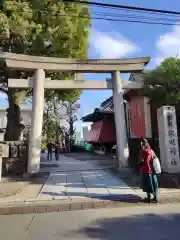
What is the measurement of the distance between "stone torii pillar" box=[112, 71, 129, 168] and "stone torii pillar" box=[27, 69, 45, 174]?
12.3ft

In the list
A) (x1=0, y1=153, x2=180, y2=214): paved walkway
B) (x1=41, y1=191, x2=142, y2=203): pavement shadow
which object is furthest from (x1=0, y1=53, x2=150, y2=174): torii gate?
(x1=41, y1=191, x2=142, y2=203): pavement shadow

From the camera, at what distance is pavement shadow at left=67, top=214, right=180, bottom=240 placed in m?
4.73

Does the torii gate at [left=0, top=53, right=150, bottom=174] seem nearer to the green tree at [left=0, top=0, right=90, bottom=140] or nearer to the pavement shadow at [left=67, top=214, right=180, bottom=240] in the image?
the green tree at [left=0, top=0, right=90, bottom=140]

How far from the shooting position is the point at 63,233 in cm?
499

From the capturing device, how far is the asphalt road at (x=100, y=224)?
15.8 feet

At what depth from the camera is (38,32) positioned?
13.7 metres

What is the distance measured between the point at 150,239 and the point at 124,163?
7832mm

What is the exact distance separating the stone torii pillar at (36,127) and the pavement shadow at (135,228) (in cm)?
660

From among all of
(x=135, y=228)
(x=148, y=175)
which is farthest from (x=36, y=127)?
(x=135, y=228)

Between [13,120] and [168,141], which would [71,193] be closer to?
[168,141]

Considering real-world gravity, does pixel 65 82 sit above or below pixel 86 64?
below

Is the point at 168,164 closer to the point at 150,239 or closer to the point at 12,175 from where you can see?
the point at 150,239

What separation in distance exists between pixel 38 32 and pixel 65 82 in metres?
3.36

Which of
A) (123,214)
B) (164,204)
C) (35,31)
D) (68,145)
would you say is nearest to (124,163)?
(164,204)
